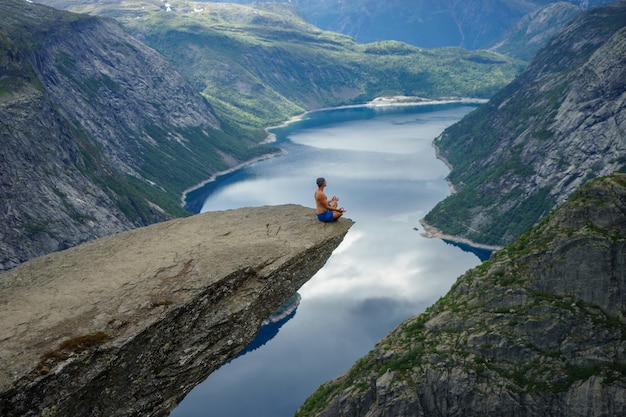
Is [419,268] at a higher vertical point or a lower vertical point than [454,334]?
higher

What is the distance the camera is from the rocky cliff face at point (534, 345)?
8100 cm

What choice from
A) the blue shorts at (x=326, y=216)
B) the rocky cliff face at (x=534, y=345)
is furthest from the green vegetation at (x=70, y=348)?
the rocky cliff face at (x=534, y=345)

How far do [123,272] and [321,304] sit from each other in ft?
472

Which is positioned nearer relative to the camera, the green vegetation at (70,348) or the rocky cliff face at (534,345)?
the green vegetation at (70,348)

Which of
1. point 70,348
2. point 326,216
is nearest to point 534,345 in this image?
point 326,216

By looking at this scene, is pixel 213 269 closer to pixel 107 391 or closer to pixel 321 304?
pixel 107 391

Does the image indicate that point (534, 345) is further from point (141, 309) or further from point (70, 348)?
point (70, 348)

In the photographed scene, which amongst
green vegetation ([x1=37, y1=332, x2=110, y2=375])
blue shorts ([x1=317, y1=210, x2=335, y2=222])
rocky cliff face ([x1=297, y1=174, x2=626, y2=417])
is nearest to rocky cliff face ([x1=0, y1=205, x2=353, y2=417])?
green vegetation ([x1=37, y1=332, x2=110, y2=375])

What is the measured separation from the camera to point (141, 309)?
2538 cm

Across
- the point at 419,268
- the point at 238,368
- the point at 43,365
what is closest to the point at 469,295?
the point at 238,368

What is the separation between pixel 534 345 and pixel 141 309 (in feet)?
242

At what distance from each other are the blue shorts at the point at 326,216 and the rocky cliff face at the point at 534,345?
57317 millimetres

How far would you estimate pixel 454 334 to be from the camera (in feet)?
295

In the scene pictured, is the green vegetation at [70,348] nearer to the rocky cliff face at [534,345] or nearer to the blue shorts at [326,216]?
the blue shorts at [326,216]
